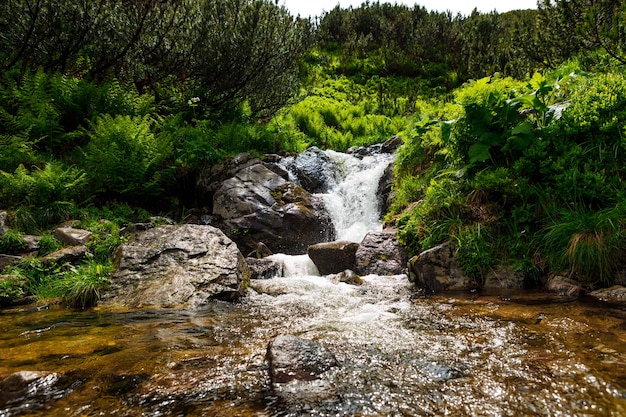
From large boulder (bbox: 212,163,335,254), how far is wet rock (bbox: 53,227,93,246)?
8.73ft

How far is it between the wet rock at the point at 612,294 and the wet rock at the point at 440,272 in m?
1.17

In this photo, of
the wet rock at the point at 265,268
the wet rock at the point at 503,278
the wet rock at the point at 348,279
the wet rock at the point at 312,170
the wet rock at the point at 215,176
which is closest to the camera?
the wet rock at the point at 503,278

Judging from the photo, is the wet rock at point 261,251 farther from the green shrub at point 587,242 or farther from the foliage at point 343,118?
the foliage at point 343,118

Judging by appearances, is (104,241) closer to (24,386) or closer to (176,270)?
(176,270)

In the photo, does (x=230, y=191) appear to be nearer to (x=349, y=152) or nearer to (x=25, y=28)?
(x=349, y=152)

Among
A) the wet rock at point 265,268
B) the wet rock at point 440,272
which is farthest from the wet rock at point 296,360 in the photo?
the wet rock at point 265,268

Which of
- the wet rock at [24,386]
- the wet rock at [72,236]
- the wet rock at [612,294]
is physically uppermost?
the wet rock at [72,236]

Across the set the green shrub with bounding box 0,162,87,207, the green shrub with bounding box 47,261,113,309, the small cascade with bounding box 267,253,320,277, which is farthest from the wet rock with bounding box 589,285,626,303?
the green shrub with bounding box 0,162,87,207

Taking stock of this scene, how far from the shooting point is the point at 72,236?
5703 mm

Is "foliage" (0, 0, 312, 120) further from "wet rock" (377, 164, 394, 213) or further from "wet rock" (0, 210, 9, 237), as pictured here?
"wet rock" (377, 164, 394, 213)

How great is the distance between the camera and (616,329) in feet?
9.25

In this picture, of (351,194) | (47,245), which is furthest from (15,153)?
(351,194)

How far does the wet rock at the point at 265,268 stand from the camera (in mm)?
6078

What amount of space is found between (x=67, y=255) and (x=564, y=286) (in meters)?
6.22
